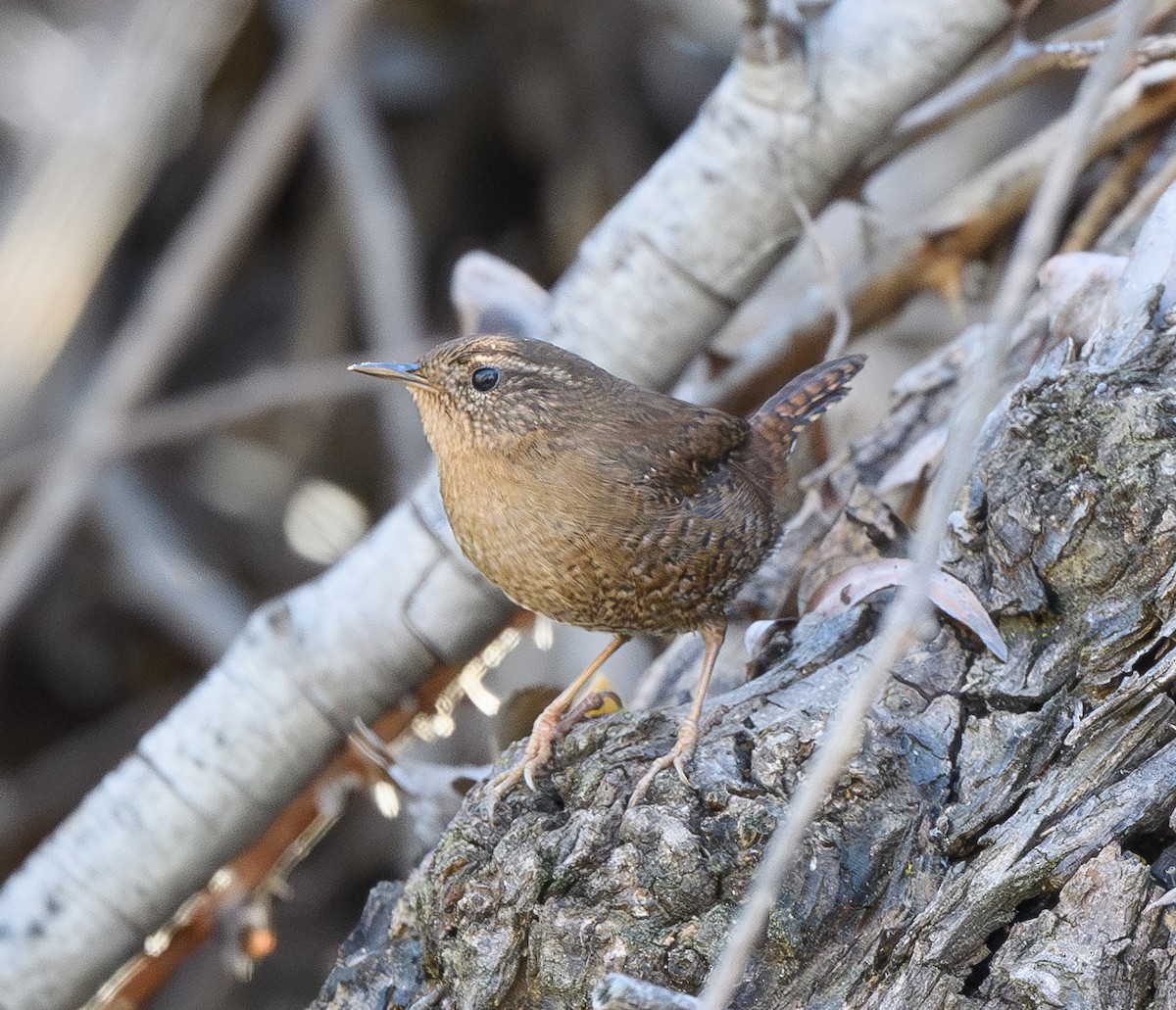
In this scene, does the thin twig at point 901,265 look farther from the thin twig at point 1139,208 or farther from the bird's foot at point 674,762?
the bird's foot at point 674,762

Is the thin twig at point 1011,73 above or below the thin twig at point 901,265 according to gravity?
above

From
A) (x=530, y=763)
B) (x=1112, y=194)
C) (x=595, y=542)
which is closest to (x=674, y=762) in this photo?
(x=530, y=763)

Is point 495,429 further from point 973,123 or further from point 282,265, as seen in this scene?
point 282,265

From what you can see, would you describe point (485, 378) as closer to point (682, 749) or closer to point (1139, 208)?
point (682, 749)

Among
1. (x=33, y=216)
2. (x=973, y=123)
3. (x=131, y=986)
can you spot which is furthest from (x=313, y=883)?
(x=973, y=123)

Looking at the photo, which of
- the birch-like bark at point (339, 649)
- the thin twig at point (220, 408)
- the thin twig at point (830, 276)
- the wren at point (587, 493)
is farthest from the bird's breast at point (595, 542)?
the thin twig at point (220, 408)

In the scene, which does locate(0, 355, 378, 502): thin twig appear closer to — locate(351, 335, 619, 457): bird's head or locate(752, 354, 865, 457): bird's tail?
locate(351, 335, 619, 457): bird's head

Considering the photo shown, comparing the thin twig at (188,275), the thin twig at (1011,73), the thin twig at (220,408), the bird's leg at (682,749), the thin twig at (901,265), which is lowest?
the thin twig at (901,265)

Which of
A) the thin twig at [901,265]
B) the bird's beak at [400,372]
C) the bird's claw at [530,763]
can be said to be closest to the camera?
the bird's claw at [530,763]

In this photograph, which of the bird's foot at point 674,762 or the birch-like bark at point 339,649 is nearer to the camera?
the bird's foot at point 674,762
